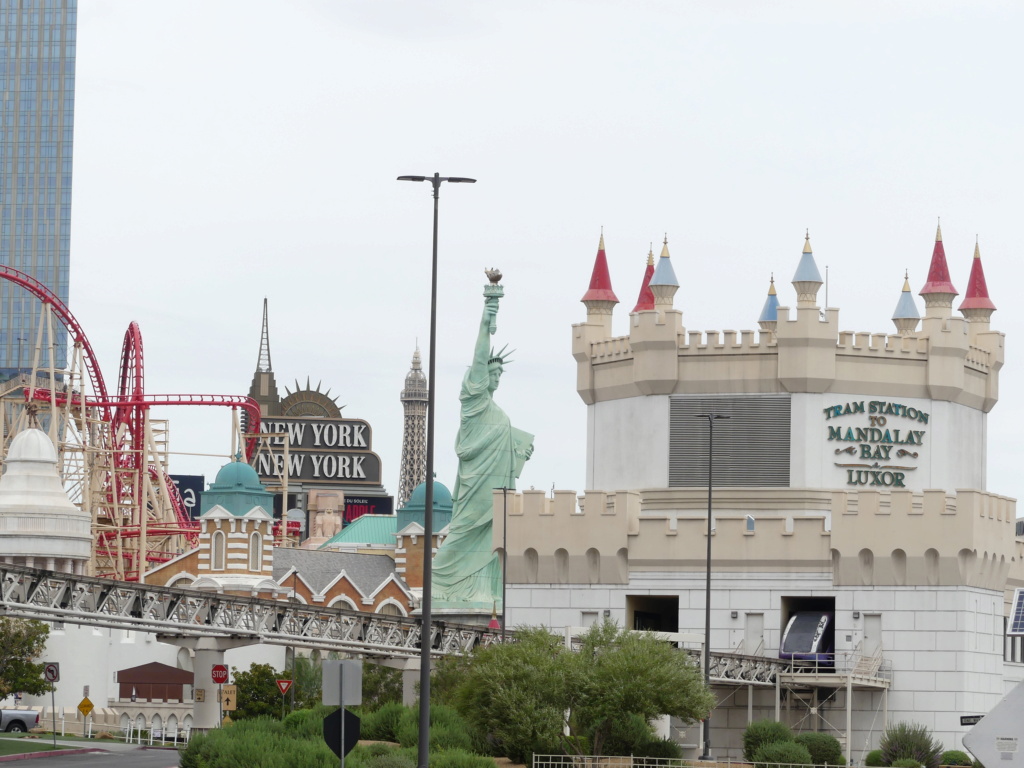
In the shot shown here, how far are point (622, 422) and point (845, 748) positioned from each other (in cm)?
1566

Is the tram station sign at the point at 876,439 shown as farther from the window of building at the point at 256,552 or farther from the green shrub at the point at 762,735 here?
the window of building at the point at 256,552

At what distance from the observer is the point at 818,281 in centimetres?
7094

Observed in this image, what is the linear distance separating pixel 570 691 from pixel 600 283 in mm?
30932

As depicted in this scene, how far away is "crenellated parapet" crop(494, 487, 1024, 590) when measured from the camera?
65.5 m

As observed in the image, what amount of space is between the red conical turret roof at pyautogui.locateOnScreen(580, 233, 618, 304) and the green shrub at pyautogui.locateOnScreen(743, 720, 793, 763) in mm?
22729

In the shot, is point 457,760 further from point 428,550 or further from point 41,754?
point 41,754

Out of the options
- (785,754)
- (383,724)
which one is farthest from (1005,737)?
(785,754)

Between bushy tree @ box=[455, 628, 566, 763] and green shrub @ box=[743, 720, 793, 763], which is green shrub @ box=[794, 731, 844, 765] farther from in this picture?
bushy tree @ box=[455, 628, 566, 763]

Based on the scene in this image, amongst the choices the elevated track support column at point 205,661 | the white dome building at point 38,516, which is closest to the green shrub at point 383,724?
the elevated track support column at point 205,661

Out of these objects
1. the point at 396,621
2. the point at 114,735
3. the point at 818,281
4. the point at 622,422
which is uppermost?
the point at 818,281

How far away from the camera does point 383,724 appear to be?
162ft

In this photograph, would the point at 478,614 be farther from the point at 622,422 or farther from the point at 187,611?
the point at 187,611

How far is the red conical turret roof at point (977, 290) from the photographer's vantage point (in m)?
76.3

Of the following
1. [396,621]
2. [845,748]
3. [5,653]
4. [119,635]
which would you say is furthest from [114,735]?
[845,748]
